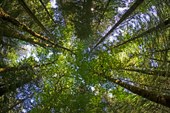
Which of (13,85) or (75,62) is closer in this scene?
(13,85)

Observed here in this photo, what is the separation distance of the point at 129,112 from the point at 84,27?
6009 mm

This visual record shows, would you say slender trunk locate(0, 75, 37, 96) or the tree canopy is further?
slender trunk locate(0, 75, 37, 96)

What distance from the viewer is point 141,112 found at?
4078 millimetres

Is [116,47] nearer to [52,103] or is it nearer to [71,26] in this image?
[71,26]

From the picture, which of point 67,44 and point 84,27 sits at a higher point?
point 84,27

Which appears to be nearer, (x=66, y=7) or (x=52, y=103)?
(x=52, y=103)

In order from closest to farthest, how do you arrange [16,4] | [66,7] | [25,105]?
1. [16,4]
2. [25,105]
3. [66,7]

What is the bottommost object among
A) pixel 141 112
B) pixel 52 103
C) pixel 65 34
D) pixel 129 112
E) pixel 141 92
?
pixel 129 112

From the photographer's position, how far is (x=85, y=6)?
6.21 m

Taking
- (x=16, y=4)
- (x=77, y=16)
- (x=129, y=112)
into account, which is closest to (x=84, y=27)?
(x=77, y=16)

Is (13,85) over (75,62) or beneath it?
beneath

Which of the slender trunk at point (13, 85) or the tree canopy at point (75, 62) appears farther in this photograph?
the slender trunk at point (13, 85)

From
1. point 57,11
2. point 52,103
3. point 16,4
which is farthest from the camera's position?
point 57,11

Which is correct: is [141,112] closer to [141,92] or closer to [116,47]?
[141,92]
